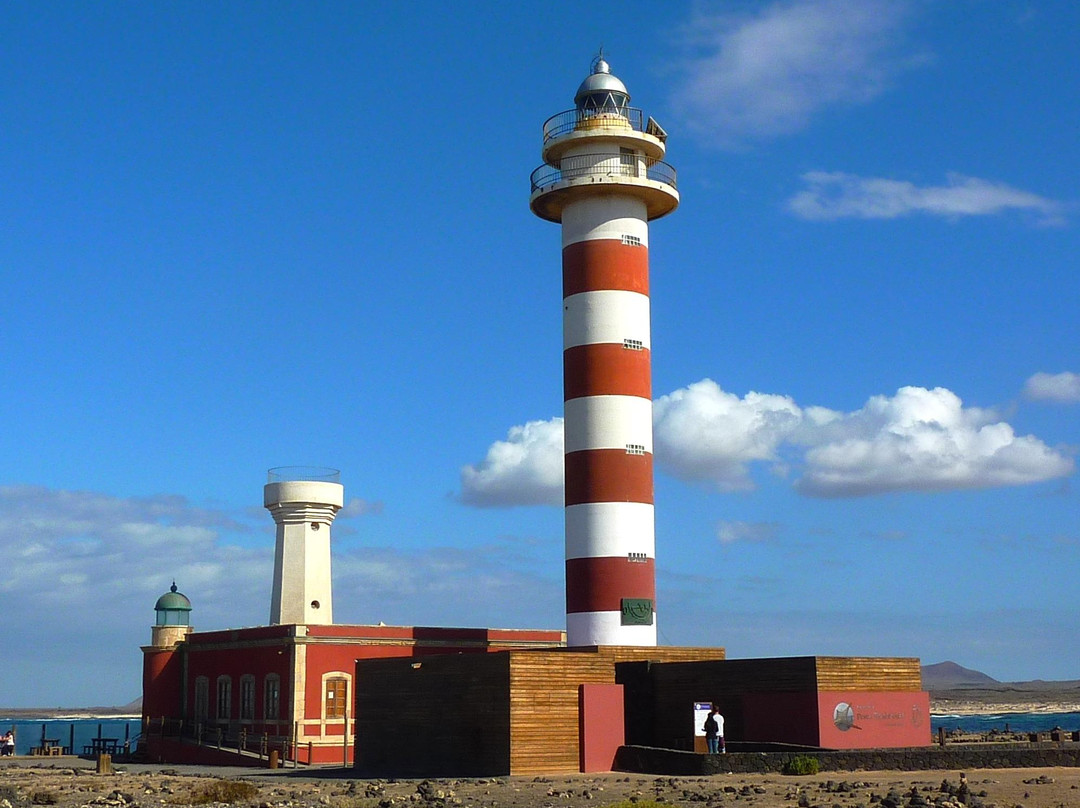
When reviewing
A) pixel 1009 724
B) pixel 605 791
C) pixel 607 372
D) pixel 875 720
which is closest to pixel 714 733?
pixel 875 720

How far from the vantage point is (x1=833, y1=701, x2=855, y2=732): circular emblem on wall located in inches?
1313

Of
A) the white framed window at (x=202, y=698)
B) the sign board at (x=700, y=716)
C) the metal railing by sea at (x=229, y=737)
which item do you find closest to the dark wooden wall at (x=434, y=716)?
the sign board at (x=700, y=716)

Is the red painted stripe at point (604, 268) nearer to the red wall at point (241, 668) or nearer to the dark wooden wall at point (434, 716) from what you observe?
the dark wooden wall at point (434, 716)

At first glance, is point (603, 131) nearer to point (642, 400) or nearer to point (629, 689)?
point (642, 400)

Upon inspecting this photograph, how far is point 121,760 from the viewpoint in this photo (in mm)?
48594

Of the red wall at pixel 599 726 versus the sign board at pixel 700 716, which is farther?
the red wall at pixel 599 726

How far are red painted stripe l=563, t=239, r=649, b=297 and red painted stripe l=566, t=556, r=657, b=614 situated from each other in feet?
26.1

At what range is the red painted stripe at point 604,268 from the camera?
39469mm

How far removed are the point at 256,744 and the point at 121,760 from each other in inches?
306

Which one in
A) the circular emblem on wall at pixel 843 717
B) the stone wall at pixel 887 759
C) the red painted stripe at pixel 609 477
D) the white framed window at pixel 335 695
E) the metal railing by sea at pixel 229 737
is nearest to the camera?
the stone wall at pixel 887 759

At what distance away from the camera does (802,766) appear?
100 feet

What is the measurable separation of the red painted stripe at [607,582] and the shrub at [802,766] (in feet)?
26.7

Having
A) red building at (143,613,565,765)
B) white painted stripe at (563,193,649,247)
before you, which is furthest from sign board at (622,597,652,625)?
white painted stripe at (563,193,649,247)

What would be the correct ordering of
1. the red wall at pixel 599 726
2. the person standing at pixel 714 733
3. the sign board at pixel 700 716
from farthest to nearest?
the red wall at pixel 599 726 → the sign board at pixel 700 716 → the person standing at pixel 714 733
